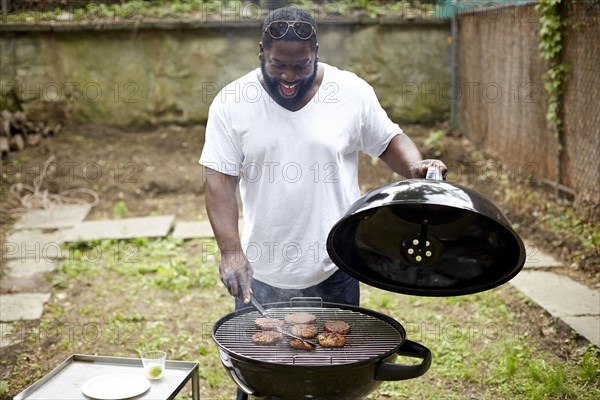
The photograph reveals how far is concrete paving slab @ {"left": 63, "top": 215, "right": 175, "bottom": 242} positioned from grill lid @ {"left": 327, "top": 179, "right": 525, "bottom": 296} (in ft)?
15.7

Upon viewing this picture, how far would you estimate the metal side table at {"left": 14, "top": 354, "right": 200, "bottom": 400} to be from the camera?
3334mm

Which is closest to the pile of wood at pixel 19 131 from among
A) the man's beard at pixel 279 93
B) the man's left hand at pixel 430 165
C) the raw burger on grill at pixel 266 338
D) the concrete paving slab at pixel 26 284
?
the concrete paving slab at pixel 26 284

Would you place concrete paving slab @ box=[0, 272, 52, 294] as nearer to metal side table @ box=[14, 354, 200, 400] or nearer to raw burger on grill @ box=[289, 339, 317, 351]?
metal side table @ box=[14, 354, 200, 400]

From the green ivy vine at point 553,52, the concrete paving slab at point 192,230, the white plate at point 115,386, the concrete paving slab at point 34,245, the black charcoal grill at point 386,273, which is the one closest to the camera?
the black charcoal grill at point 386,273

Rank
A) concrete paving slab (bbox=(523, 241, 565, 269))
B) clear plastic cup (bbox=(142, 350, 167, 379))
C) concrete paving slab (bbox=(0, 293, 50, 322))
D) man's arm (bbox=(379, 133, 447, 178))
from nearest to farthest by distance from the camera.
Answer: man's arm (bbox=(379, 133, 447, 178)), clear plastic cup (bbox=(142, 350, 167, 379)), concrete paving slab (bbox=(0, 293, 50, 322)), concrete paving slab (bbox=(523, 241, 565, 269))

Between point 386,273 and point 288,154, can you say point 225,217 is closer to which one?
point 288,154

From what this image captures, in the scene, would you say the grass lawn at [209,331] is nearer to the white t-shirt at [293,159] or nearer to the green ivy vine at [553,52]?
the white t-shirt at [293,159]

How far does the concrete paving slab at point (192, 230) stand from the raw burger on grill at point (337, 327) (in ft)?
14.4

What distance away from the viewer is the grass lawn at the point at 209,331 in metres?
4.47

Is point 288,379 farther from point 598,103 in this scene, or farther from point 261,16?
point 261,16

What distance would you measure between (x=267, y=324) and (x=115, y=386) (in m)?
0.94

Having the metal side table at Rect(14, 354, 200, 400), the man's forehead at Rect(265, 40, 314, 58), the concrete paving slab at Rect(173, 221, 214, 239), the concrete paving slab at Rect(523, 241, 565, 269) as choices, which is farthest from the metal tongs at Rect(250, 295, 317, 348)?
the concrete paving slab at Rect(173, 221, 214, 239)

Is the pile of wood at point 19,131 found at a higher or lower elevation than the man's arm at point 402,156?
lower

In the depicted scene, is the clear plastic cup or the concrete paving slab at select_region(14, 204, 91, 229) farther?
the concrete paving slab at select_region(14, 204, 91, 229)
